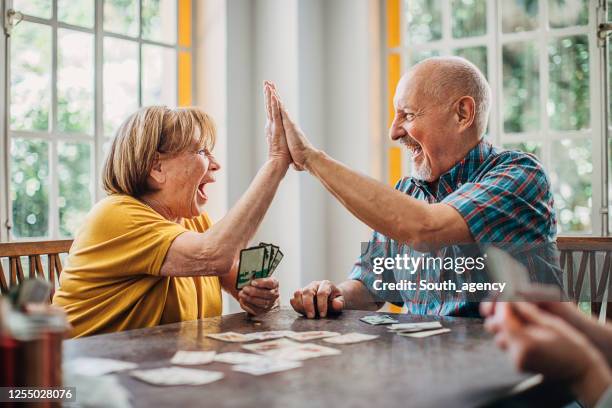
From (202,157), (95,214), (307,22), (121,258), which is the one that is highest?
(307,22)

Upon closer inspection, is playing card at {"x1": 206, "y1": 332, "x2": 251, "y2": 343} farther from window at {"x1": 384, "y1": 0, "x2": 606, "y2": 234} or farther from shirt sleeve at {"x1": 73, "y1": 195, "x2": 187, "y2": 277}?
window at {"x1": 384, "y1": 0, "x2": 606, "y2": 234}

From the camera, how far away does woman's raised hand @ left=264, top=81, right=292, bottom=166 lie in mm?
2113

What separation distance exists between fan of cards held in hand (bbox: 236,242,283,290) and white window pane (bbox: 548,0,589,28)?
2.38m

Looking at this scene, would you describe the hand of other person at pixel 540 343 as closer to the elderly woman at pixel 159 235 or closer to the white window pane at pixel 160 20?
the elderly woman at pixel 159 235

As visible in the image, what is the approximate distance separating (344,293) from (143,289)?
2.15 feet

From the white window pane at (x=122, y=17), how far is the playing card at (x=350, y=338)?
101 inches

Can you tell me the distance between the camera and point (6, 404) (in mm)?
901

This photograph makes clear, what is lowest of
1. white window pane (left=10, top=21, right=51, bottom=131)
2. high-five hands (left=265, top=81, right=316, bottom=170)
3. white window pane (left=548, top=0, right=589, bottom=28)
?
high-five hands (left=265, top=81, right=316, bottom=170)

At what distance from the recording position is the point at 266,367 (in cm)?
121

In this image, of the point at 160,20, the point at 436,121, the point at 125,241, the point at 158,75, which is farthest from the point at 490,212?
the point at 160,20

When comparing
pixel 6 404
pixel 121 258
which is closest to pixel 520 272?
pixel 6 404

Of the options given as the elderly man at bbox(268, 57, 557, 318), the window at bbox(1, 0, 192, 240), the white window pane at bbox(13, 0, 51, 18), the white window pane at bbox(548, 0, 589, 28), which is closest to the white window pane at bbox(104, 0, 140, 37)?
the window at bbox(1, 0, 192, 240)

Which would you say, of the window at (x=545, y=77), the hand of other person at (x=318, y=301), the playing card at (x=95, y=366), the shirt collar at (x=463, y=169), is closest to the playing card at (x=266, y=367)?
the playing card at (x=95, y=366)

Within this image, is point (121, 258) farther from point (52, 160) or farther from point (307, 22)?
point (307, 22)
